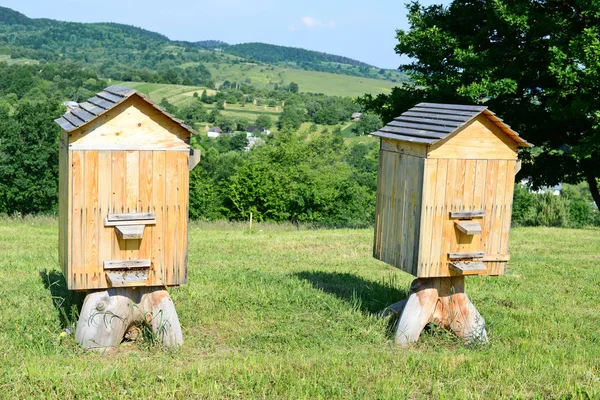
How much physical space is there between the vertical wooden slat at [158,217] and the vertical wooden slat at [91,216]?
24.4 inches

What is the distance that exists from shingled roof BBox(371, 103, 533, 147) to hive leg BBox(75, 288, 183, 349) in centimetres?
358

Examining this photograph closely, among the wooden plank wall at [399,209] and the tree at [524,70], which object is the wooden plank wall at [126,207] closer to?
the wooden plank wall at [399,209]

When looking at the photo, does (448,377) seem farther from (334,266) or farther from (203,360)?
(334,266)

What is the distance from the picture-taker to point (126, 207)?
295 inches

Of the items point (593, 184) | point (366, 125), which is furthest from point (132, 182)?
point (366, 125)

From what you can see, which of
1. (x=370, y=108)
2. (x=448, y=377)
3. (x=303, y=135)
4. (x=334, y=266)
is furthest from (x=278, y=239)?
(x=303, y=135)

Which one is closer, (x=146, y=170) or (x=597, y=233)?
(x=146, y=170)

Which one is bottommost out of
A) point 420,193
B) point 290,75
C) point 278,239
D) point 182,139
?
point 278,239

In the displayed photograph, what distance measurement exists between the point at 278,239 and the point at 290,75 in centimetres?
16883

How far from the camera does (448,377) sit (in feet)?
22.2

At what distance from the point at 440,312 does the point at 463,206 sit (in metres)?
1.42

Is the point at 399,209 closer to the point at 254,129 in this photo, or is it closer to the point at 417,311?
the point at 417,311

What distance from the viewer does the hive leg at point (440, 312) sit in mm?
8352

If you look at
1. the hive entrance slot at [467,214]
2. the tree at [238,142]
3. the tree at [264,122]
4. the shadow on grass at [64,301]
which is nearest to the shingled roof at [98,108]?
the shadow on grass at [64,301]
